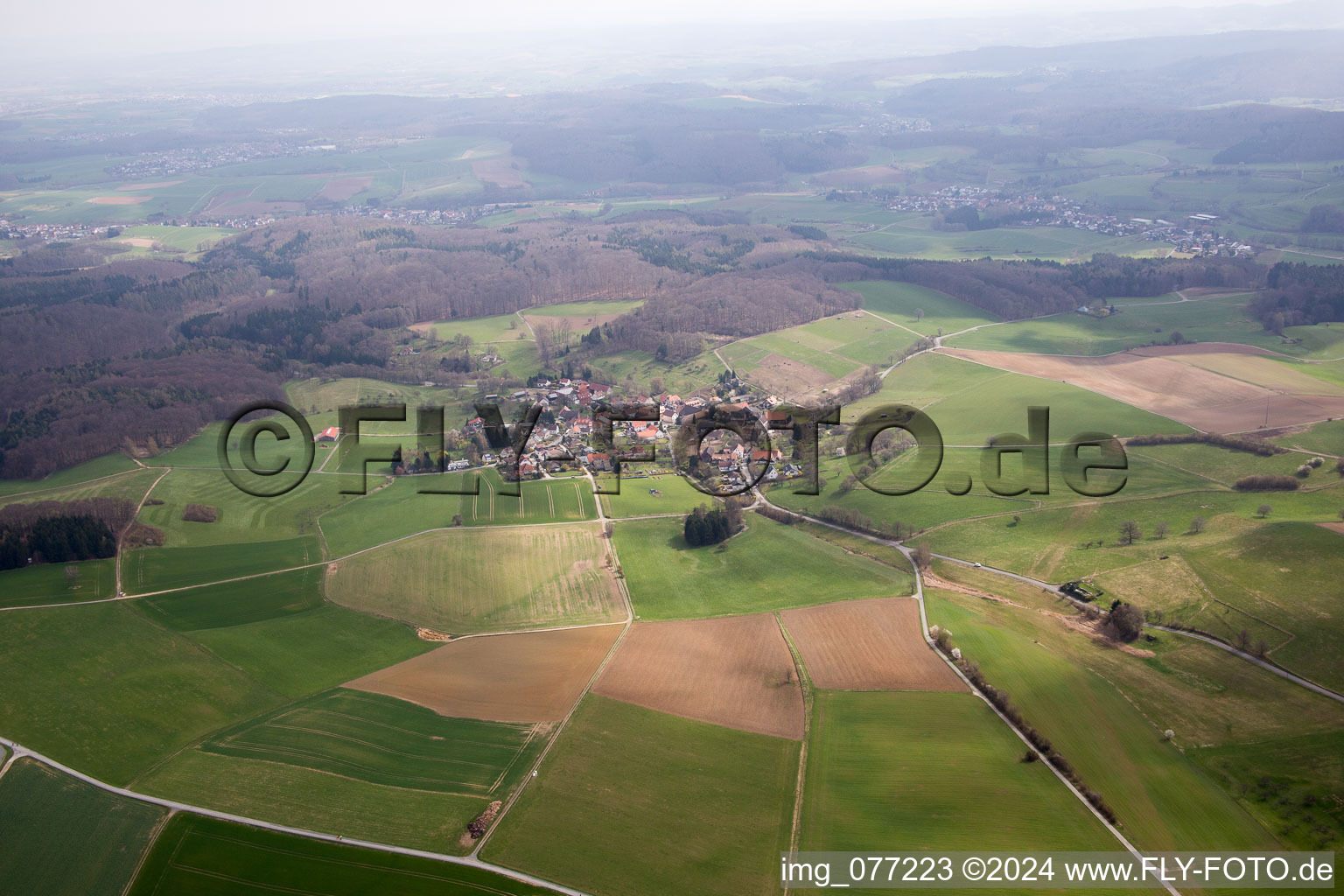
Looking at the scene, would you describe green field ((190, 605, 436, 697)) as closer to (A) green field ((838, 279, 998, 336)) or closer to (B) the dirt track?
(B) the dirt track

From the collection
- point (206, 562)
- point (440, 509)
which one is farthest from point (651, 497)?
point (206, 562)

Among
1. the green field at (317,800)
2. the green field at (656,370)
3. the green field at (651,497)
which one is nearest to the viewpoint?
the green field at (317,800)

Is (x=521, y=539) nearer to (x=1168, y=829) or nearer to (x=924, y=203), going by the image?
(x=1168, y=829)

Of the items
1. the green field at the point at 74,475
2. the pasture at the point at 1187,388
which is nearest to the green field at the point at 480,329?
the green field at the point at 74,475

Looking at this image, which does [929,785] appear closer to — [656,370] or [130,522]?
[130,522]

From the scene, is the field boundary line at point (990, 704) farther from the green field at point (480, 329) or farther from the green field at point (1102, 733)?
the green field at point (480, 329)

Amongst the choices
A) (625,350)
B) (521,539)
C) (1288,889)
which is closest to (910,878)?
(1288,889)
